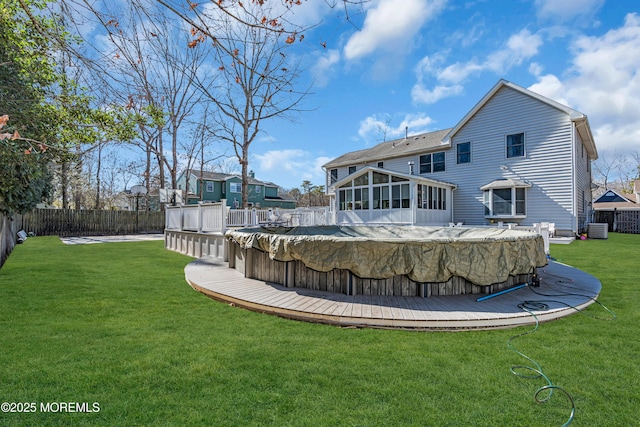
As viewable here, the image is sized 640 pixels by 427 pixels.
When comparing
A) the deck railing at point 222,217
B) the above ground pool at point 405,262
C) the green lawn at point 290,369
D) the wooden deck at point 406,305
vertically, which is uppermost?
the deck railing at point 222,217

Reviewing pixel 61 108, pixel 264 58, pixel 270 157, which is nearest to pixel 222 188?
pixel 270 157

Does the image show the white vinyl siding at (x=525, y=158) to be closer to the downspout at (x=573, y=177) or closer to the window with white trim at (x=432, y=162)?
the downspout at (x=573, y=177)

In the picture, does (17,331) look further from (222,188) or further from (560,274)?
(222,188)

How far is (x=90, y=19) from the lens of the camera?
10.3 ft

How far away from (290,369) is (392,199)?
551 inches

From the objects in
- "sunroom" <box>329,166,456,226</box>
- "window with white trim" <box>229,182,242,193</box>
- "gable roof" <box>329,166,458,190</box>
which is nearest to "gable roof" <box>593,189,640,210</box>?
"gable roof" <box>329,166,458,190</box>

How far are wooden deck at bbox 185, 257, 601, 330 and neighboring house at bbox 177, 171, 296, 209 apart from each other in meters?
25.9

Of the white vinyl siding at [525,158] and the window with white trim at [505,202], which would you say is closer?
the white vinyl siding at [525,158]

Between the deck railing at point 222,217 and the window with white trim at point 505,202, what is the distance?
820 centimetres

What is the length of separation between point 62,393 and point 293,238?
2772 mm

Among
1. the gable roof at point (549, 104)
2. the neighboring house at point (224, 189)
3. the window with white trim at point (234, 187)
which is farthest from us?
the window with white trim at point (234, 187)

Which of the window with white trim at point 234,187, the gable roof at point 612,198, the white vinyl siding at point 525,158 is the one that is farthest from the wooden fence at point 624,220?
the window with white trim at point 234,187

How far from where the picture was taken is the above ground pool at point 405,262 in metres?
3.91

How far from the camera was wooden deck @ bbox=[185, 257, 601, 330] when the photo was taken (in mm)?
3240
